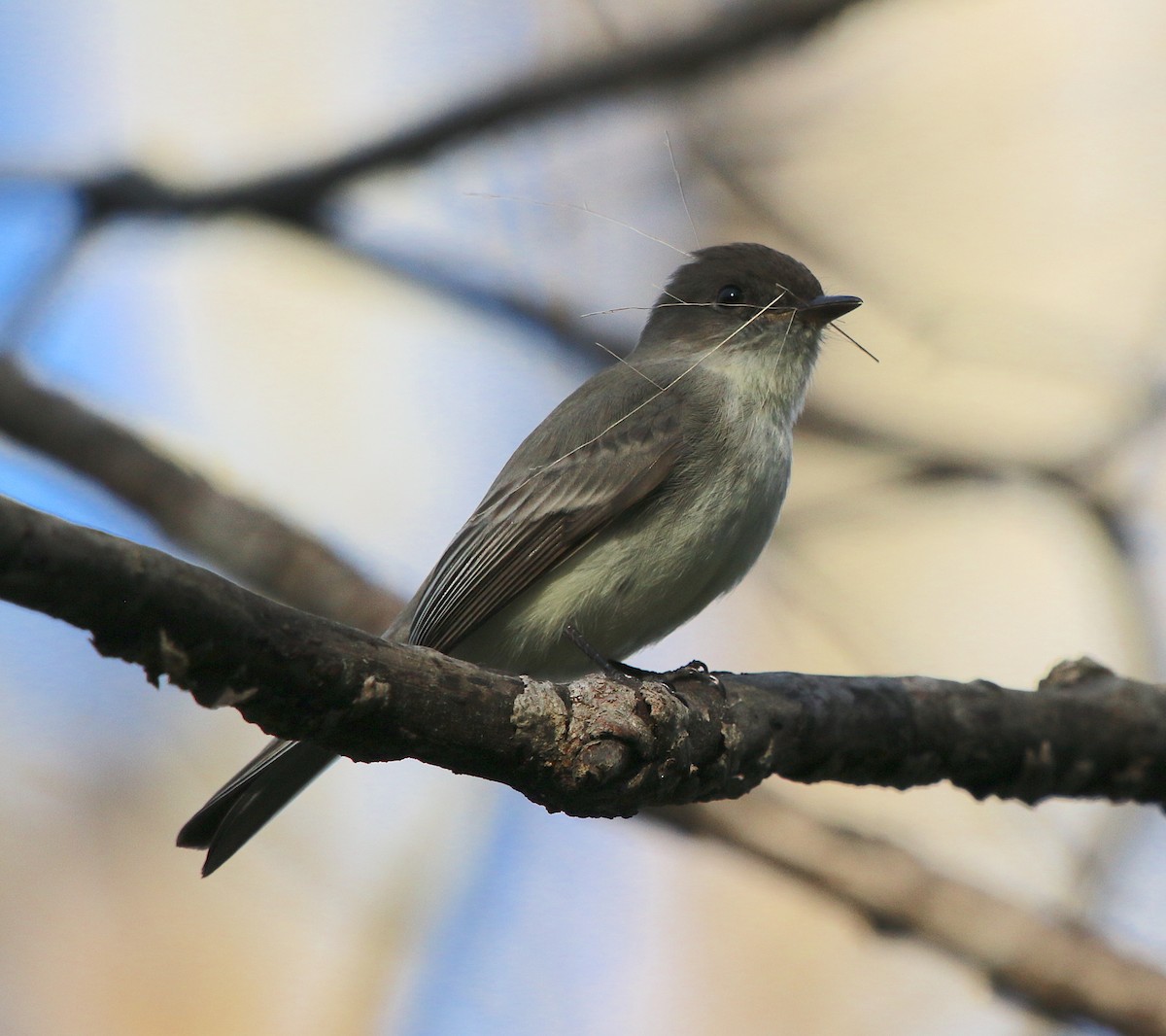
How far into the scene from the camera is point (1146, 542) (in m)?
3.80

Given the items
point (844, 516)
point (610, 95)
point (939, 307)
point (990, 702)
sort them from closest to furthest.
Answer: point (990, 702) → point (610, 95) → point (844, 516) → point (939, 307)

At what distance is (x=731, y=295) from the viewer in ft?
12.4

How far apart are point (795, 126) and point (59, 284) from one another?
98.0 inches

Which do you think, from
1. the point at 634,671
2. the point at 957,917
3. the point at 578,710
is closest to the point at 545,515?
the point at 634,671

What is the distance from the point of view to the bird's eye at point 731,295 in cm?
379

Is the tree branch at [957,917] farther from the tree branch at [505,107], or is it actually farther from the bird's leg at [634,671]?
the tree branch at [505,107]

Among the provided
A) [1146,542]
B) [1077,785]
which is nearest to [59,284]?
[1077,785]

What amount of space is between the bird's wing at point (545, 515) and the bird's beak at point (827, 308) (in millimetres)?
510

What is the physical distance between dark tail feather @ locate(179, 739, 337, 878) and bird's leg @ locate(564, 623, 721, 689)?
675 millimetres

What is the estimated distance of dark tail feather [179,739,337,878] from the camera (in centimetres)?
250

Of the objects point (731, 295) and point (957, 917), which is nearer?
point (957, 917)

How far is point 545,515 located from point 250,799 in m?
1.07

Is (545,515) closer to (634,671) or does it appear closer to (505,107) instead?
(634,671)

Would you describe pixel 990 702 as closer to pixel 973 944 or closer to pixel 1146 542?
pixel 973 944
